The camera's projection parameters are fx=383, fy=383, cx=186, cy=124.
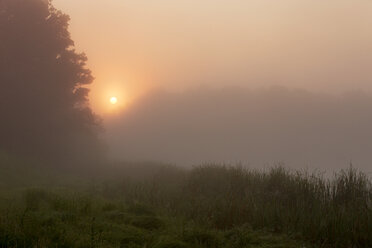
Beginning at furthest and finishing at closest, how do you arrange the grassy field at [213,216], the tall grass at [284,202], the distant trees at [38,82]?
the distant trees at [38,82]
the tall grass at [284,202]
the grassy field at [213,216]

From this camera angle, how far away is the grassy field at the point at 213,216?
25.6 ft

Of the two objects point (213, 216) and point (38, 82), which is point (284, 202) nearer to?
point (213, 216)

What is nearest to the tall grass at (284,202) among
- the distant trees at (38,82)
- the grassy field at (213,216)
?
the grassy field at (213,216)

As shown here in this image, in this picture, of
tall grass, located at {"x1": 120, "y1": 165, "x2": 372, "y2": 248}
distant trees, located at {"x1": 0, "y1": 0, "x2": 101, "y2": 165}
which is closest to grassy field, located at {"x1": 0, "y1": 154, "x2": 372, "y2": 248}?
tall grass, located at {"x1": 120, "y1": 165, "x2": 372, "y2": 248}

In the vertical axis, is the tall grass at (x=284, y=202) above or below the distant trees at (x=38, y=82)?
below

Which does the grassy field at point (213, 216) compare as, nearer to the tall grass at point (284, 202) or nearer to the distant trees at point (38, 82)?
the tall grass at point (284, 202)

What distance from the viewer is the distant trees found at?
28.6 metres

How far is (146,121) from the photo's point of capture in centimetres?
9100

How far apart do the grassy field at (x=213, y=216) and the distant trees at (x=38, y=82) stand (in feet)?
51.1

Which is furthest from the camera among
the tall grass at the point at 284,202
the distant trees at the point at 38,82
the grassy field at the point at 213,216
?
the distant trees at the point at 38,82

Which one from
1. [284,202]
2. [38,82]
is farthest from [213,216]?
[38,82]

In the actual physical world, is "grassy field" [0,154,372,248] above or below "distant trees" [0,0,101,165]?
below

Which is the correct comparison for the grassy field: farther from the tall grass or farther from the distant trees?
the distant trees

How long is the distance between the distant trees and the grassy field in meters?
15.6
